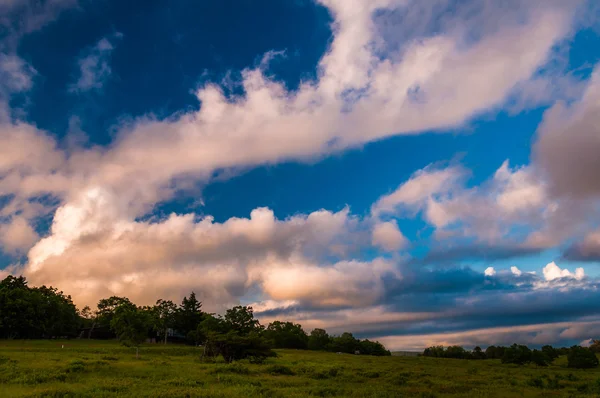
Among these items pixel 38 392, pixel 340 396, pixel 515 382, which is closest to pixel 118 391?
pixel 38 392

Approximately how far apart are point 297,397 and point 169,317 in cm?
11552

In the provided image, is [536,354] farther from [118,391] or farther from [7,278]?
[7,278]

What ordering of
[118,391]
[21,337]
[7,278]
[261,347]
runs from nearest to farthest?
[118,391] < [261,347] < [21,337] < [7,278]

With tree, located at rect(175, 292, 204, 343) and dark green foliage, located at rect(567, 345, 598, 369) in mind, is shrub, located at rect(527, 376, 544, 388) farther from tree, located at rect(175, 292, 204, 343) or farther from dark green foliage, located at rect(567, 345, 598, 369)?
tree, located at rect(175, 292, 204, 343)

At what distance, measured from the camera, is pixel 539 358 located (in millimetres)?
107688

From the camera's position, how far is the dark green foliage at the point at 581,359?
101m

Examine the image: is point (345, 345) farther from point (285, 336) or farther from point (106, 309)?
point (106, 309)

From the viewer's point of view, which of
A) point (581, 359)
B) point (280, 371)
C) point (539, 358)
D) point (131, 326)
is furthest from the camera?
point (539, 358)

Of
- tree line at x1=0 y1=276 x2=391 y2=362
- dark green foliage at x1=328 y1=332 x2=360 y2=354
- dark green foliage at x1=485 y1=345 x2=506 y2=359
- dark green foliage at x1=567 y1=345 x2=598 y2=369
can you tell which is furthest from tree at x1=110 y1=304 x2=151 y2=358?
dark green foliage at x1=485 y1=345 x2=506 y2=359

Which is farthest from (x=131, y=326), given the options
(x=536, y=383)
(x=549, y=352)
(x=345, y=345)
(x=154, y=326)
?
(x=549, y=352)

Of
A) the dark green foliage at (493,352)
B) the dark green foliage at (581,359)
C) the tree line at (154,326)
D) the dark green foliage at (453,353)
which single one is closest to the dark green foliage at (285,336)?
the tree line at (154,326)

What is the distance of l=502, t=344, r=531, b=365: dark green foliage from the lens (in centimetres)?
10919

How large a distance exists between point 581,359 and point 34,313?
132954mm

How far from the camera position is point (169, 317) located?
137 metres
